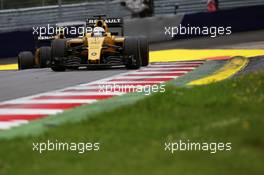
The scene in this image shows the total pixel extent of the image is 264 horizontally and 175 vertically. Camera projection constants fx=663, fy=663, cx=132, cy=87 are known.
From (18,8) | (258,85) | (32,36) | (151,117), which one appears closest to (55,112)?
(151,117)

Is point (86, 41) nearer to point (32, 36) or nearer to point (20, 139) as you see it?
point (20, 139)

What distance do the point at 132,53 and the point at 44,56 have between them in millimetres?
3849

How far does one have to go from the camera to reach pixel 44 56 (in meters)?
18.7

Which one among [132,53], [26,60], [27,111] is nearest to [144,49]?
[132,53]

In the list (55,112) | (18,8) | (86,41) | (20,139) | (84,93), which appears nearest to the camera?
(20,139)

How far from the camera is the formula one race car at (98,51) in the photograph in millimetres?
15789

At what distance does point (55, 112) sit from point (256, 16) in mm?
23171

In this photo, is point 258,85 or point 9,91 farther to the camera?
point 9,91

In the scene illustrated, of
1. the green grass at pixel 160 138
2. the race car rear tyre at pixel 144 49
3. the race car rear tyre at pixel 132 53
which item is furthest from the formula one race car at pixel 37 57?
the green grass at pixel 160 138

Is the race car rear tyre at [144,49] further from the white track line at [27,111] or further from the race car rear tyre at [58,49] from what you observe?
the white track line at [27,111]

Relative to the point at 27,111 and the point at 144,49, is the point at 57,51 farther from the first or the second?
the point at 27,111

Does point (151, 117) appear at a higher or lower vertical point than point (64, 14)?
higher

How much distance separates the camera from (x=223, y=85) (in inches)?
353

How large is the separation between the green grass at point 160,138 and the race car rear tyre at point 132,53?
7661mm
